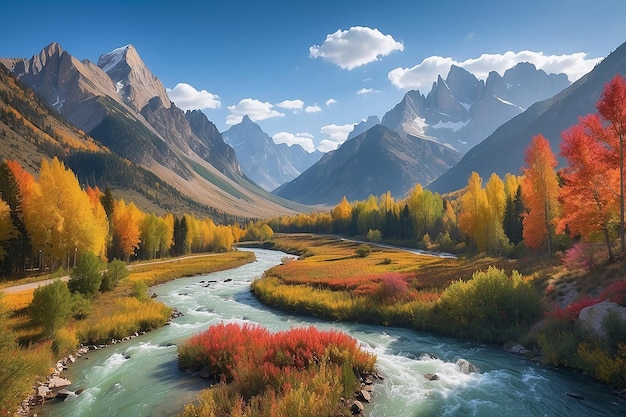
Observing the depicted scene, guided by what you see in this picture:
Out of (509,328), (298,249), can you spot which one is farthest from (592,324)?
(298,249)

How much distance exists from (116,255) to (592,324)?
3609 inches

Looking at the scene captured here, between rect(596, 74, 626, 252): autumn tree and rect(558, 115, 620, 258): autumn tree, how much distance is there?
0.79m

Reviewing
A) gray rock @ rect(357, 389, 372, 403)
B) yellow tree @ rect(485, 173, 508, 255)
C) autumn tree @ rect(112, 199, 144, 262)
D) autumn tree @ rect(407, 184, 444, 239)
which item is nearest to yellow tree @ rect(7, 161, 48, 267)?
autumn tree @ rect(112, 199, 144, 262)

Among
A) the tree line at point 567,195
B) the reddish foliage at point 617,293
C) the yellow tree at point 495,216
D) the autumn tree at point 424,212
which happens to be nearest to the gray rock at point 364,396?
the reddish foliage at point 617,293

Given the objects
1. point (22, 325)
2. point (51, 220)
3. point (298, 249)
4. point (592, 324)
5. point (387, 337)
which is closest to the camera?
point (592, 324)

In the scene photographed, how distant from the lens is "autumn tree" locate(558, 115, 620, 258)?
3091 centimetres

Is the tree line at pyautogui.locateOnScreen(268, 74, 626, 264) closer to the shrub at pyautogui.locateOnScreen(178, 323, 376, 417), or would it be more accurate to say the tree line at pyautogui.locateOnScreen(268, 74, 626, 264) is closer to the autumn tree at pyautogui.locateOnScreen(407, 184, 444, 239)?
the autumn tree at pyautogui.locateOnScreen(407, 184, 444, 239)

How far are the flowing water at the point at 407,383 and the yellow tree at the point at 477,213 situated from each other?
4781 cm

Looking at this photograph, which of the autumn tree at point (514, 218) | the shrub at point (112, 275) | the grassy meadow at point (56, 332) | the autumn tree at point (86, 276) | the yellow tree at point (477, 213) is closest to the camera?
the grassy meadow at point (56, 332)

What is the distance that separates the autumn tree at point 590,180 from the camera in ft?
101

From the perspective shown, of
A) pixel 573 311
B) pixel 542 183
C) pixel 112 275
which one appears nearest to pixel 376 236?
pixel 542 183

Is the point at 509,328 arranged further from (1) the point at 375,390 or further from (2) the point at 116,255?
(2) the point at 116,255

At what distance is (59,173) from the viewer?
53.3m

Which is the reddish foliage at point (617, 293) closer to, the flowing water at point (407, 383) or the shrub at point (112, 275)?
the flowing water at point (407, 383)
